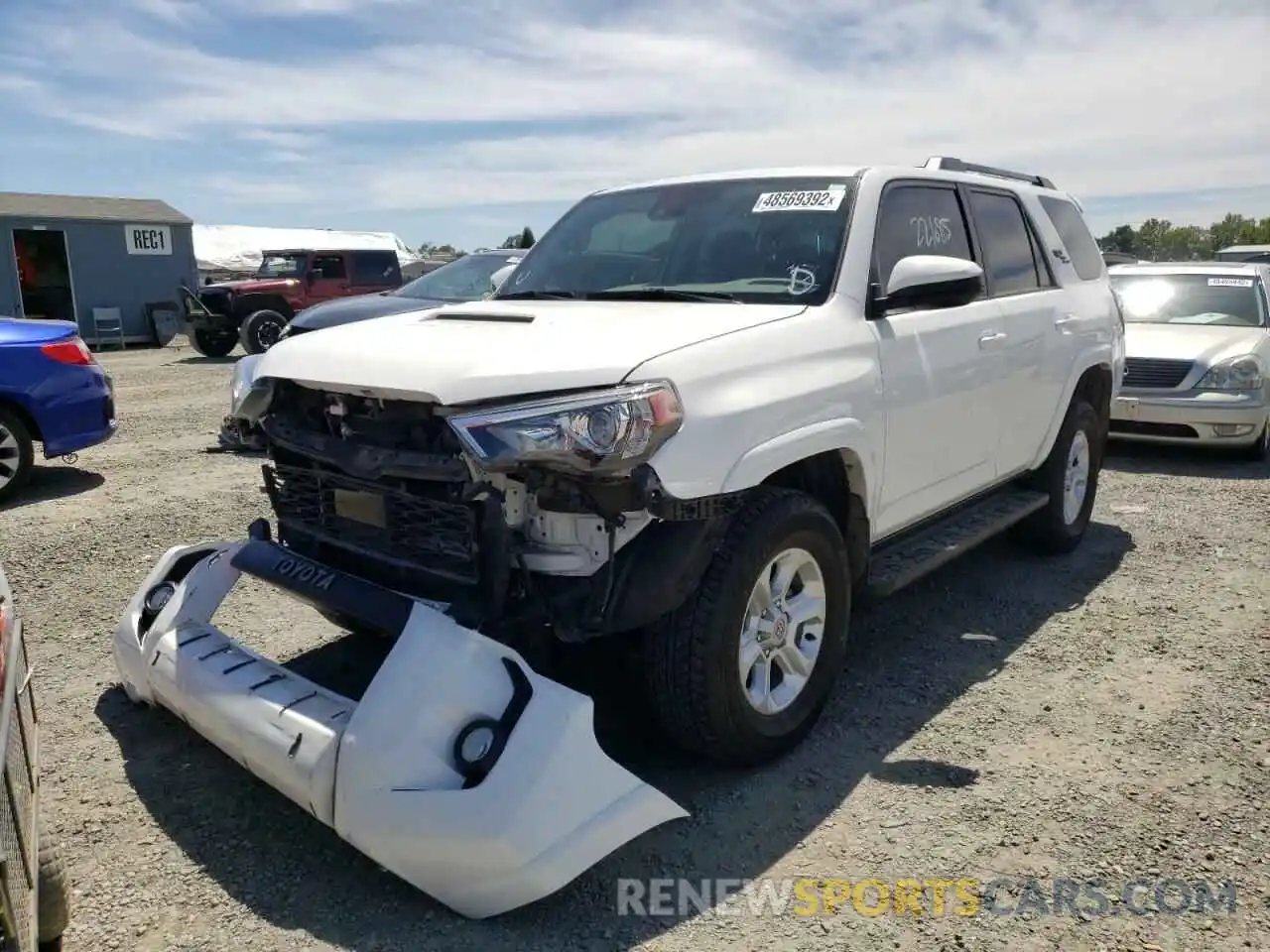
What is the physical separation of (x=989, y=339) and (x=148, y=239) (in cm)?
2252

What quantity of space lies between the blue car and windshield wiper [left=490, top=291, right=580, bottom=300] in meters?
4.29

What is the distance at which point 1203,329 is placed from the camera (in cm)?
912

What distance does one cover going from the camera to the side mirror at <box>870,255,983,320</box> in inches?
139

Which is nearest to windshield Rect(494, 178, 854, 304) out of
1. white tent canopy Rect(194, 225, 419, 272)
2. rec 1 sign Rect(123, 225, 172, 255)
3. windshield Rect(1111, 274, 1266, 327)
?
windshield Rect(1111, 274, 1266, 327)

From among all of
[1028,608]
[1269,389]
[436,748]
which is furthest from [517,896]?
[1269,389]

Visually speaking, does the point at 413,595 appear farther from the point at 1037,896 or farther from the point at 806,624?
the point at 1037,896

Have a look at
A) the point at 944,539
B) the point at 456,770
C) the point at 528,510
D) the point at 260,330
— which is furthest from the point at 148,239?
the point at 456,770

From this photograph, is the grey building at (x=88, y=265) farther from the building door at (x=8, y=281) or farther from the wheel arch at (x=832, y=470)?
the wheel arch at (x=832, y=470)

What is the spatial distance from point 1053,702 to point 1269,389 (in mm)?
6012

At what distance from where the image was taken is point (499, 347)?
2.97m

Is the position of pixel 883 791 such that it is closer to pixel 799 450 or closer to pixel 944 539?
pixel 799 450

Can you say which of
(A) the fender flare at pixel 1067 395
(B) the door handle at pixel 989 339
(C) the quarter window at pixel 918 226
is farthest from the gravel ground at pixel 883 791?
(C) the quarter window at pixel 918 226

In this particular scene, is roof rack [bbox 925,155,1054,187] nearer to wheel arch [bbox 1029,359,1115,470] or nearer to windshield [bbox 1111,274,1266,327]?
wheel arch [bbox 1029,359,1115,470]

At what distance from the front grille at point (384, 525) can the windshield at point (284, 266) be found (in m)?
16.1
